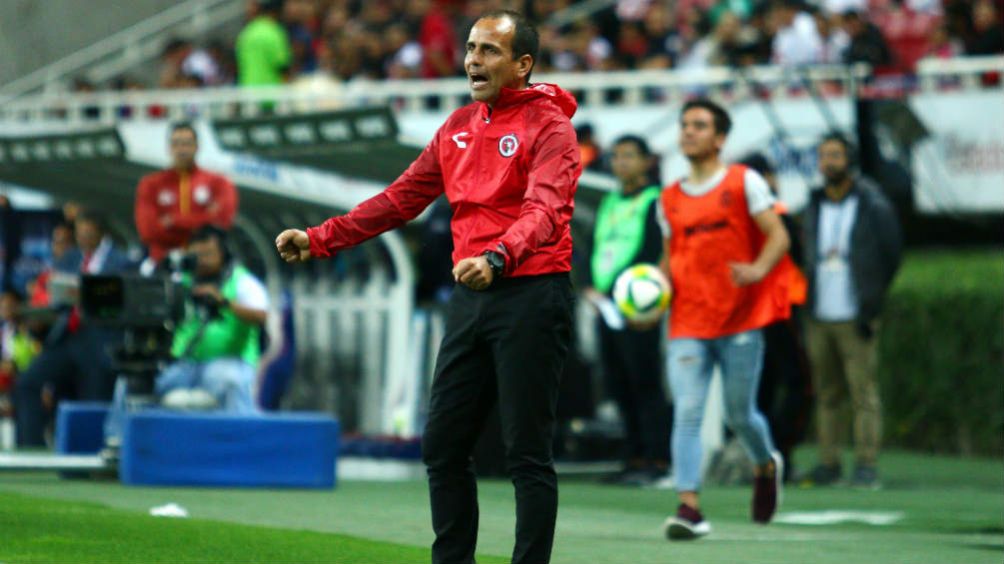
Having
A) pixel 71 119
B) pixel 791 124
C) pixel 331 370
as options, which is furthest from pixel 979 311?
pixel 71 119

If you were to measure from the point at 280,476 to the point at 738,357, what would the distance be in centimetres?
360

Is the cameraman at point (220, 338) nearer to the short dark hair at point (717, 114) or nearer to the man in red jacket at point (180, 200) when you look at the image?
the man in red jacket at point (180, 200)

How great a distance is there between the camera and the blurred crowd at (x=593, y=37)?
18.3 m

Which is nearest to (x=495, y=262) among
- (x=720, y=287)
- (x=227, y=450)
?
(x=720, y=287)

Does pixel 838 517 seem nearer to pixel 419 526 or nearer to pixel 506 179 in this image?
pixel 419 526

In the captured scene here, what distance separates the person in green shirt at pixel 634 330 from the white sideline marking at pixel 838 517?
77.4 inches

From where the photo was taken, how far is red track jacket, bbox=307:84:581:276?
21.9 feet

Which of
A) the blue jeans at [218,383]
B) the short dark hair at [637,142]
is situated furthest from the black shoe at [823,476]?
the blue jeans at [218,383]

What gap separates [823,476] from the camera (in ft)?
43.8

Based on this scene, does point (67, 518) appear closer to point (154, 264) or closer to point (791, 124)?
point (154, 264)

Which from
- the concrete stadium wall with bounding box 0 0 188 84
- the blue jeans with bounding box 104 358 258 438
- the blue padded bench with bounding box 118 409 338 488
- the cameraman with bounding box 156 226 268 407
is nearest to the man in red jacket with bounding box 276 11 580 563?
the blue padded bench with bounding box 118 409 338 488

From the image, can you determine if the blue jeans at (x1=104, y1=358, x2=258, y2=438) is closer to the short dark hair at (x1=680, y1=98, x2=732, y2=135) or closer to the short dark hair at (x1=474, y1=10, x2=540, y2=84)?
the short dark hair at (x1=680, y1=98, x2=732, y2=135)

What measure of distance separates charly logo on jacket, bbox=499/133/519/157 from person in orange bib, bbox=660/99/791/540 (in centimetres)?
303

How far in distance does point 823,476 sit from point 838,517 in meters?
2.66
